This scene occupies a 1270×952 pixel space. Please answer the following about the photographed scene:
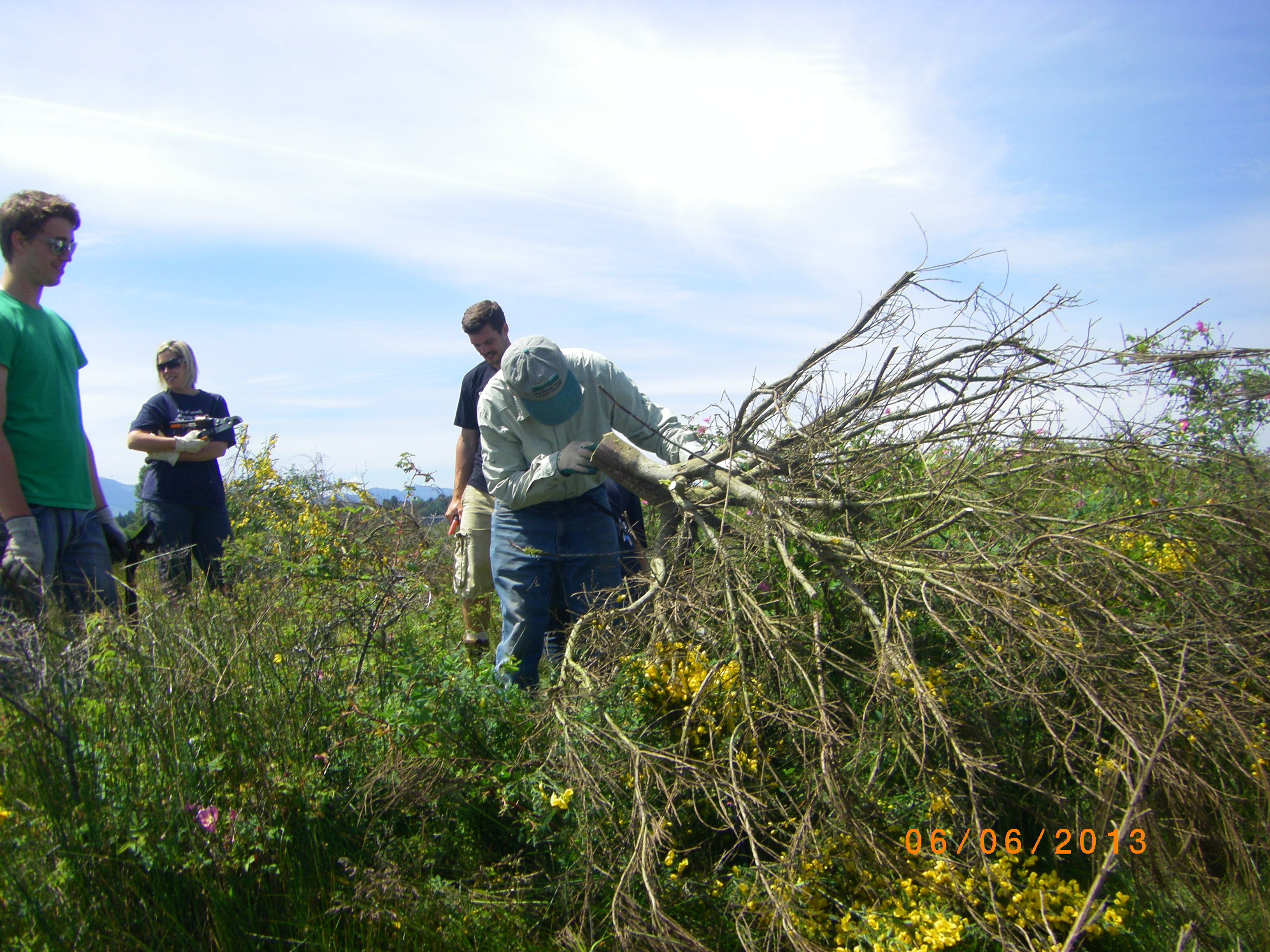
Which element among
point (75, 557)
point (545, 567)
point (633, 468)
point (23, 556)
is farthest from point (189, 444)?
point (633, 468)

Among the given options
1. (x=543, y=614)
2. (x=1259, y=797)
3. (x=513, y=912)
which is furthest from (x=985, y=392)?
(x=513, y=912)

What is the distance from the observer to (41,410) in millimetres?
2797

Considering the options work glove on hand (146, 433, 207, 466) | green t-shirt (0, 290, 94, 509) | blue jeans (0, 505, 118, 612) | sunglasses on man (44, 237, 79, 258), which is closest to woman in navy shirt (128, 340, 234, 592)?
work glove on hand (146, 433, 207, 466)

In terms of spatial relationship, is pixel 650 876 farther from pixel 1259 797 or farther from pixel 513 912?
pixel 1259 797

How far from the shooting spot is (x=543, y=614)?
3.42 metres

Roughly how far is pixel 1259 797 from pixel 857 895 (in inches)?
47.7

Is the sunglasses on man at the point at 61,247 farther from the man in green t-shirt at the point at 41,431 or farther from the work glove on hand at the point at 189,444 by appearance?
the work glove on hand at the point at 189,444

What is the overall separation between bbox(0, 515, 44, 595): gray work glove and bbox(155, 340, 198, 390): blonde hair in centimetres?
181

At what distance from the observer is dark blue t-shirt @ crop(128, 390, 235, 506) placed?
4125 mm

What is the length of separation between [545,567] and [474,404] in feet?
4.87

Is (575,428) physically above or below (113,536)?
above

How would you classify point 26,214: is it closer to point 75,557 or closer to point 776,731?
point 75,557

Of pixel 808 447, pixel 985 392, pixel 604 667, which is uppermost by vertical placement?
pixel 985 392
